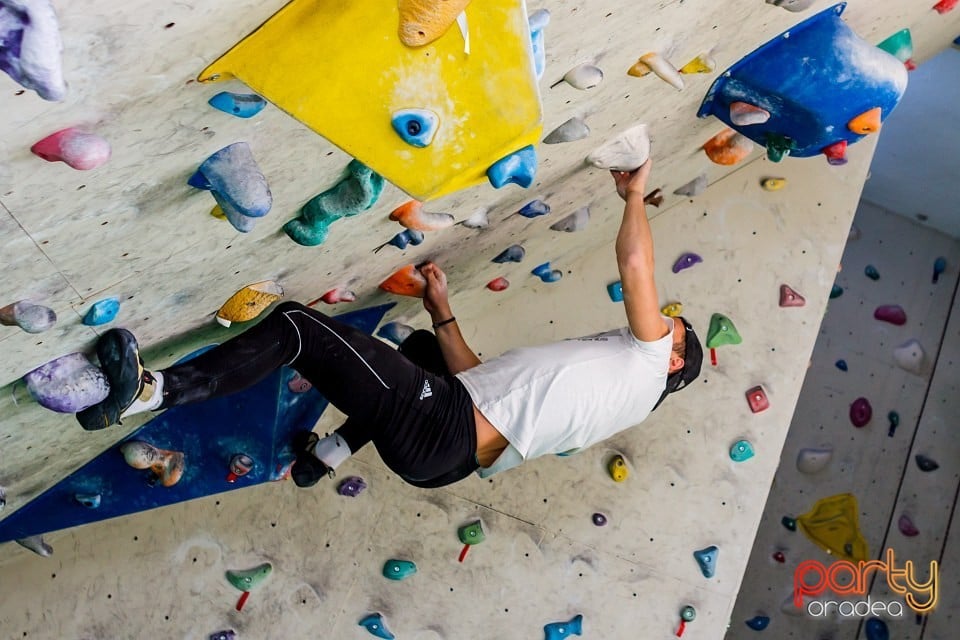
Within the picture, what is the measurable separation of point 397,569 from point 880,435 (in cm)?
233

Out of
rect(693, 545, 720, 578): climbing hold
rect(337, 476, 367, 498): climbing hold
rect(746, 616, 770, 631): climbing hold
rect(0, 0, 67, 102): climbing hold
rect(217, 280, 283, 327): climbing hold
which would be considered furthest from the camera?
rect(746, 616, 770, 631): climbing hold

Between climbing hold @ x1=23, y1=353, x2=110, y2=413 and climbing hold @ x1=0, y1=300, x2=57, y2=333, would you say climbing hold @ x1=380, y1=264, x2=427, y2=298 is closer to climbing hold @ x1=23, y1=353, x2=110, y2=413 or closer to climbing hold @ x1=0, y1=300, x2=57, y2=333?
climbing hold @ x1=23, y1=353, x2=110, y2=413

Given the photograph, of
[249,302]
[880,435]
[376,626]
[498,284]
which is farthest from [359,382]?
[880,435]

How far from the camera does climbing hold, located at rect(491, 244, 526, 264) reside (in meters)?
2.69

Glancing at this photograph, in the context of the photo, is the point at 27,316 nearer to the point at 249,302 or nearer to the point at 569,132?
the point at 249,302

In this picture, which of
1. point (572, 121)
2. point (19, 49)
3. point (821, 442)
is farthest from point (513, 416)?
point (821, 442)

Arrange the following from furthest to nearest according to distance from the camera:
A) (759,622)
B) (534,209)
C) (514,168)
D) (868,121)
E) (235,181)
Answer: (759,622)
(534,209)
(868,121)
(514,168)
(235,181)

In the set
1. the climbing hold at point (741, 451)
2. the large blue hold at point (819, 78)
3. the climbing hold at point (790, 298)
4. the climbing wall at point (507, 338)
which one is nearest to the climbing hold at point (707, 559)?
the climbing wall at point (507, 338)

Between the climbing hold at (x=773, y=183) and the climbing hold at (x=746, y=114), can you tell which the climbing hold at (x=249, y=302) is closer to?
the climbing hold at (x=746, y=114)

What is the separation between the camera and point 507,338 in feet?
10.2

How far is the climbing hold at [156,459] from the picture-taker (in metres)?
2.60

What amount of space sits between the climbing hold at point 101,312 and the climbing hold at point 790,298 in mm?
2120

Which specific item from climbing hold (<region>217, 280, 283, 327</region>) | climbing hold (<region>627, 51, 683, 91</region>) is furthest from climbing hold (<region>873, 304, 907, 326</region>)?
climbing hold (<region>217, 280, 283, 327</region>)

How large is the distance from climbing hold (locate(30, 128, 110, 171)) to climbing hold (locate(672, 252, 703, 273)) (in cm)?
226
